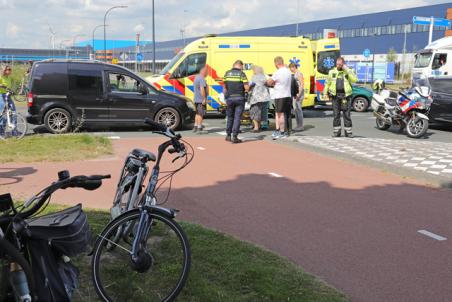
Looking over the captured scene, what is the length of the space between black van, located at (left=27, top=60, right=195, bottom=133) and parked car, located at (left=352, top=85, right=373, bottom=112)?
9.54m

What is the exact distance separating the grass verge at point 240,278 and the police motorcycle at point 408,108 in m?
9.70

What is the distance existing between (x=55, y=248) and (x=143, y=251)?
84 centimetres

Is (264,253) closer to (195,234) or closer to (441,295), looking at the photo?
(195,234)

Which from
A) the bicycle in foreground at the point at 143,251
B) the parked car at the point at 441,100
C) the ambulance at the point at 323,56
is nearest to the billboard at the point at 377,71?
the ambulance at the point at 323,56

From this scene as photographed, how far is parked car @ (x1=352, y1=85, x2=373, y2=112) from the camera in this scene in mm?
20484

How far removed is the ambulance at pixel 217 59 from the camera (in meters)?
16.5

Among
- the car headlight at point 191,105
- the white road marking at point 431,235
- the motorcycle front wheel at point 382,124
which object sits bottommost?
the white road marking at point 431,235

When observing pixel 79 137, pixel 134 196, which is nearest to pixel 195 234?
pixel 134 196

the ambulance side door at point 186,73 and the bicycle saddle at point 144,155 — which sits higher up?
the ambulance side door at point 186,73

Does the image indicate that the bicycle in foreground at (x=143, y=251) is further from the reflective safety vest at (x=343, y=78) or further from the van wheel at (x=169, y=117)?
the van wheel at (x=169, y=117)

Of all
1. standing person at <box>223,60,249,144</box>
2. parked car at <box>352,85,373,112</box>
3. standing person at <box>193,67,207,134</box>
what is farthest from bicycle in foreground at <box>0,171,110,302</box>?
parked car at <box>352,85,373,112</box>

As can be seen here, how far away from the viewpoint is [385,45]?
75.1 meters

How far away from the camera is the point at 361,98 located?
20.6m

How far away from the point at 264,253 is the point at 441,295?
149 cm
